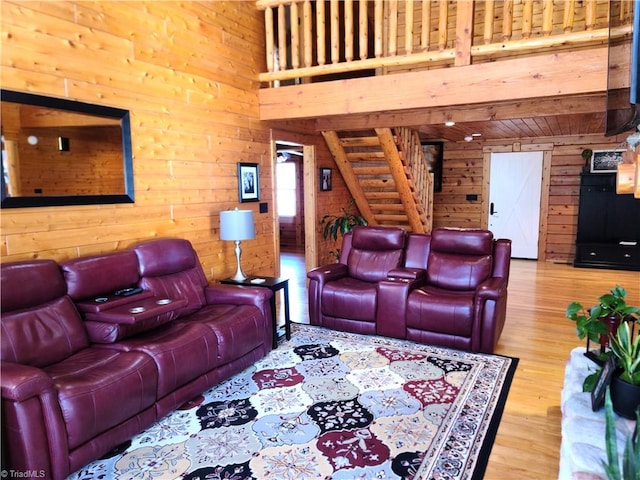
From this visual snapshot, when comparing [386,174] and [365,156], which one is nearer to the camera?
[365,156]

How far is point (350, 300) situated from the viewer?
3973 millimetres

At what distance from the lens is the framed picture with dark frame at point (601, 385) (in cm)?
181

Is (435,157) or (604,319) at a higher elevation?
(435,157)

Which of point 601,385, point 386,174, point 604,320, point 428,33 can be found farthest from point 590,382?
point 386,174

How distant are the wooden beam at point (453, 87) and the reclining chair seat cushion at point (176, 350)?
8.54ft

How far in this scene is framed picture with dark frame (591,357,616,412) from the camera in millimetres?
1808

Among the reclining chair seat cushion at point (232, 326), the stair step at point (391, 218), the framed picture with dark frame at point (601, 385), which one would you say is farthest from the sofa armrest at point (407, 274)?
the stair step at point (391, 218)

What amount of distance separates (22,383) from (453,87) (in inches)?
144

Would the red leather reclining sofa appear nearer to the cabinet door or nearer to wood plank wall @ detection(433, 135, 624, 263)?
wood plank wall @ detection(433, 135, 624, 263)

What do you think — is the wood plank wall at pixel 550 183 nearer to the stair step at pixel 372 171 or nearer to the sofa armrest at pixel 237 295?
the stair step at pixel 372 171

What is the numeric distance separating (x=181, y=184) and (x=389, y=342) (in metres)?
2.31

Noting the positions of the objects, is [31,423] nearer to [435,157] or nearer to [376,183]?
[376,183]

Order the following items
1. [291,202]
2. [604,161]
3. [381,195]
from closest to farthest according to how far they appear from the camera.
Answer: [381,195]
[604,161]
[291,202]

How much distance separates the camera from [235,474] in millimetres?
2100
